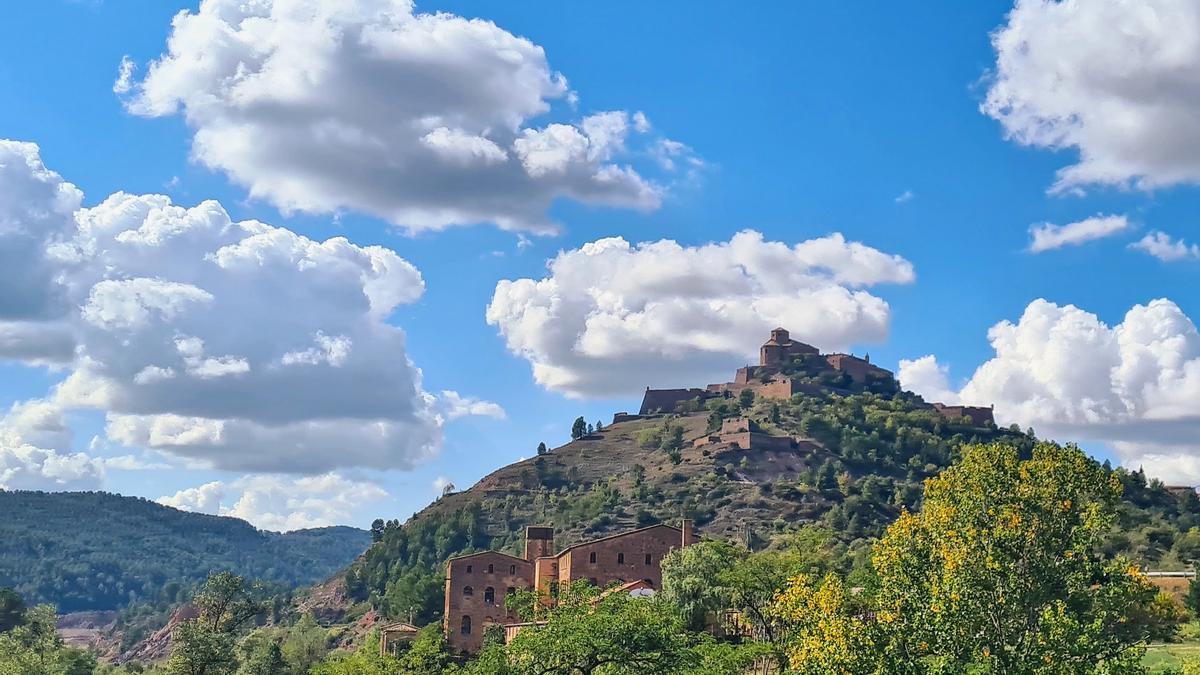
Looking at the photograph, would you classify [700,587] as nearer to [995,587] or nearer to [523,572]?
[523,572]

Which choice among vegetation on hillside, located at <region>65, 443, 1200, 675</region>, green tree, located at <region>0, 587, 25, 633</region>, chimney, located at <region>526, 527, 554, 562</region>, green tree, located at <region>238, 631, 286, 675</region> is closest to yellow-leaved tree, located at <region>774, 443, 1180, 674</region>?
vegetation on hillside, located at <region>65, 443, 1200, 675</region>

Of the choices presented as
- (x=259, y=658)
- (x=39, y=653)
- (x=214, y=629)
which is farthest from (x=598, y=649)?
(x=259, y=658)

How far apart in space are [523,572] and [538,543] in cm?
690

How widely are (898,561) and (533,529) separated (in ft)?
286

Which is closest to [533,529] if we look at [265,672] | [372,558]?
[265,672]

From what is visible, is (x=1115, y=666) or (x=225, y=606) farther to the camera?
(x=225, y=606)

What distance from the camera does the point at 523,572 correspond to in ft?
367

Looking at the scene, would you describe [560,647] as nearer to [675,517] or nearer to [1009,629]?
[1009,629]

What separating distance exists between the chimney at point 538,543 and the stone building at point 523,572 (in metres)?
5.62

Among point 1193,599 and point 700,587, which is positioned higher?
point 700,587

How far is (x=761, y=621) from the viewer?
8025 centimetres

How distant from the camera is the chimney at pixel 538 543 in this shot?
118m

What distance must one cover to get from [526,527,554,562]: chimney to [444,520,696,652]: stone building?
5.62m

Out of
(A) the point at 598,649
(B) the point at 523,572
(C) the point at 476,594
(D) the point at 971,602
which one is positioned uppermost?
(B) the point at 523,572
